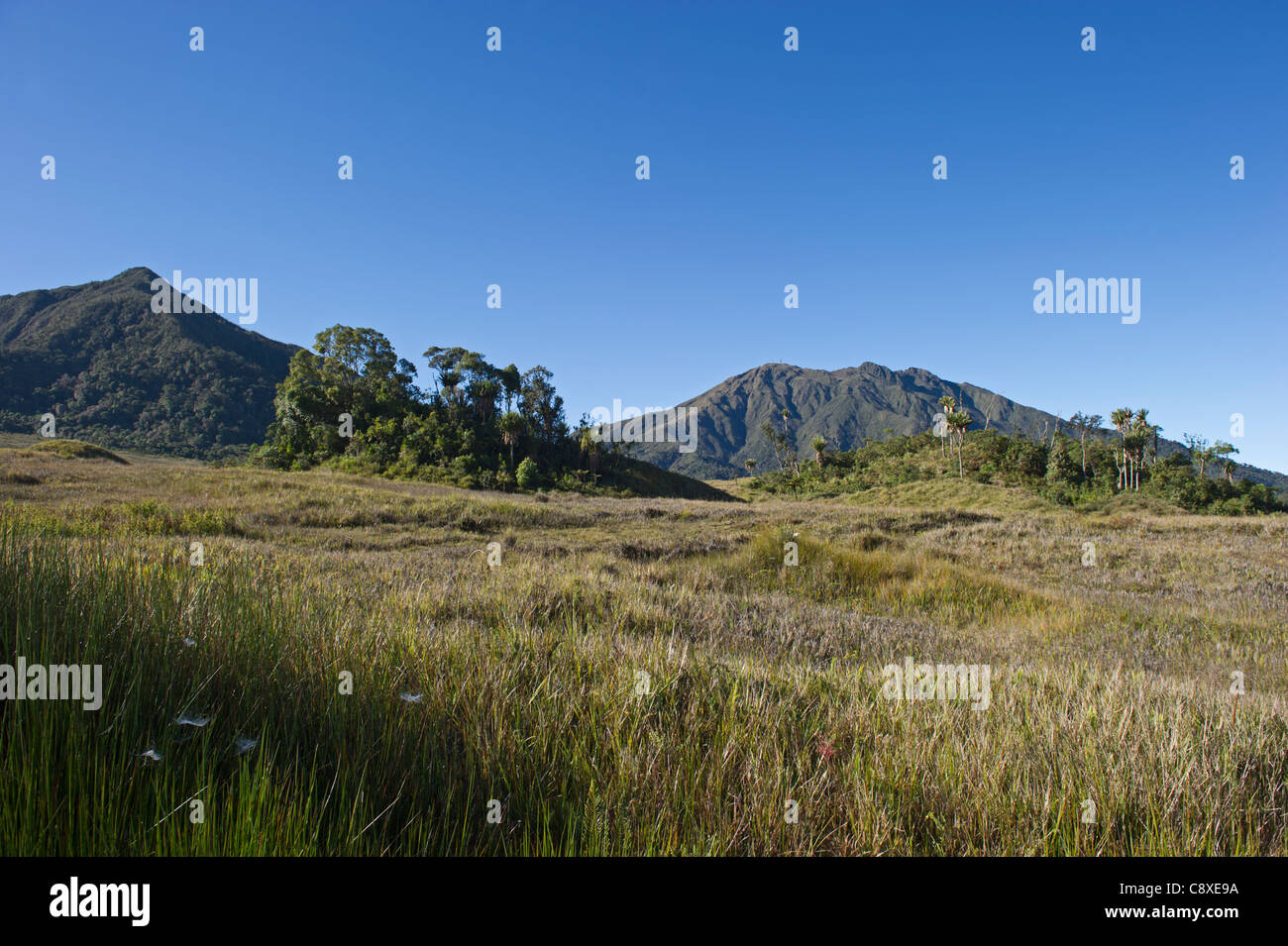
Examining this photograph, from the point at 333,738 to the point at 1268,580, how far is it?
19.0 metres

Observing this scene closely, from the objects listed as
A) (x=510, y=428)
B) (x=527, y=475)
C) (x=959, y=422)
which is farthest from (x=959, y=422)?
(x=510, y=428)

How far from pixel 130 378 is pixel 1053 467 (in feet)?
508

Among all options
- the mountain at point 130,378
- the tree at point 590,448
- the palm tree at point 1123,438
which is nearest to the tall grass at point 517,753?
the tree at point 590,448

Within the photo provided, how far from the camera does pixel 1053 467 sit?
5866 centimetres

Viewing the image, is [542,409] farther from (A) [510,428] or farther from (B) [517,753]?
(B) [517,753]

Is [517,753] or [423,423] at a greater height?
[423,423]

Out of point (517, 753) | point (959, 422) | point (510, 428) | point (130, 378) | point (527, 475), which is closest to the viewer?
point (517, 753)

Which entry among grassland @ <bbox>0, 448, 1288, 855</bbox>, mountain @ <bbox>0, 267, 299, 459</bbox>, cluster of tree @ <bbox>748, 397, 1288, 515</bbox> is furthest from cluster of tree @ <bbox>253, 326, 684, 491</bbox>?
Result: grassland @ <bbox>0, 448, 1288, 855</bbox>
